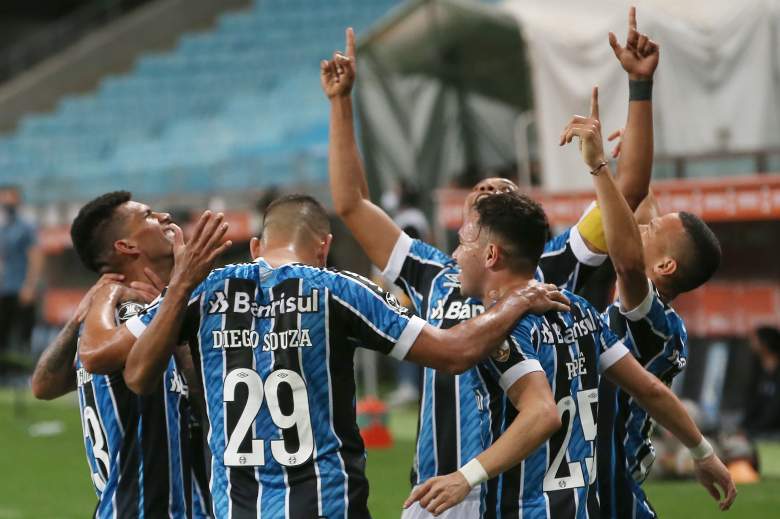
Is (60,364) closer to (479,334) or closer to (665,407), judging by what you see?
(479,334)

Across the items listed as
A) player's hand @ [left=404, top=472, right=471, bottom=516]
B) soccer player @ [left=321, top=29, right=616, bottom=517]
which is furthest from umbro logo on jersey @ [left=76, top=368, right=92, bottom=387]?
player's hand @ [left=404, top=472, right=471, bottom=516]

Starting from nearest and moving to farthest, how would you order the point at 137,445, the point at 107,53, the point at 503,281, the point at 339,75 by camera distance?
the point at 503,281
the point at 137,445
the point at 339,75
the point at 107,53

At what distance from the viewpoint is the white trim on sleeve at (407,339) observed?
4.09 meters

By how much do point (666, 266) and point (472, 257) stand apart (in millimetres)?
887

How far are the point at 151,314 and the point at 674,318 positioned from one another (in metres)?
1.86

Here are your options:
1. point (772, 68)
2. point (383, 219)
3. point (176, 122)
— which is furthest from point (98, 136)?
point (383, 219)

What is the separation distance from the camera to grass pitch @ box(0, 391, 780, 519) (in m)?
8.79

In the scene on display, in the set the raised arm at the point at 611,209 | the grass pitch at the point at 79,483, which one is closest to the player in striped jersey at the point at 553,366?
the raised arm at the point at 611,209

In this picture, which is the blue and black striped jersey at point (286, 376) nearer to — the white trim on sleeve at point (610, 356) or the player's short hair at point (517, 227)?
the player's short hair at point (517, 227)

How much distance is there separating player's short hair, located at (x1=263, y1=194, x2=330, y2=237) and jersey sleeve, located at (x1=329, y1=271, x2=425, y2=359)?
32 cm

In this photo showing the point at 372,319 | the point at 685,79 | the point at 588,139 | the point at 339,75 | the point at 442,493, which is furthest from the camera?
the point at 685,79

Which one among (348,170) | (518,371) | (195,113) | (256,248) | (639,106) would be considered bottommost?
(518,371)

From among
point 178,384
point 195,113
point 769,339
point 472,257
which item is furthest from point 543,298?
point 195,113

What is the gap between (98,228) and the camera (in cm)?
496
